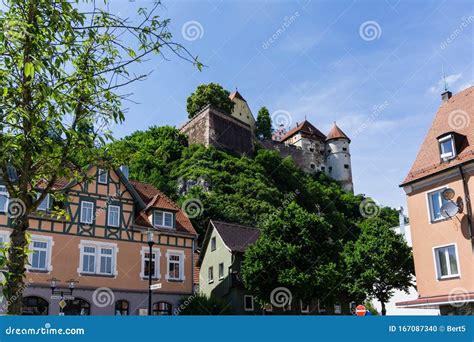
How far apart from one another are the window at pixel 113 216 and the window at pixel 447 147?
60.4 ft

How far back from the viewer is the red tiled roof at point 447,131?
23.1 meters

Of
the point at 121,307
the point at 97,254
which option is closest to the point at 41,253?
the point at 97,254

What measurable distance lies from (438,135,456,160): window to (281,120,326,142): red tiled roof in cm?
9525

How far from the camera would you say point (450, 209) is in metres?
21.5

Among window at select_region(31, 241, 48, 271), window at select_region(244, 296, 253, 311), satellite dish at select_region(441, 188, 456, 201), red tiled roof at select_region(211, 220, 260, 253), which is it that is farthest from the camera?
red tiled roof at select_region(211, 220, 260, 253)

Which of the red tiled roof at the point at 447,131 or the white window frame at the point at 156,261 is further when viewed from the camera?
the white window frame at the point at 156,261

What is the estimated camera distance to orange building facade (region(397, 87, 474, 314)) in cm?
2117

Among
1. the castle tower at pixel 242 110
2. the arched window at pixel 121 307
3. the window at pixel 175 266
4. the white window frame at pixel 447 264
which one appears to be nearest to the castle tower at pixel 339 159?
the castle tower at pixel 242 110

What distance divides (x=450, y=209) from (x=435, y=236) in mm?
1969

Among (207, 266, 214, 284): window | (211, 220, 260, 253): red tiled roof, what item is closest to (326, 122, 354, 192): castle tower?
(211, 220, 260, 253): red tiled roof

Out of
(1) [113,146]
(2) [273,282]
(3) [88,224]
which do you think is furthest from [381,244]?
(1) [113,146]

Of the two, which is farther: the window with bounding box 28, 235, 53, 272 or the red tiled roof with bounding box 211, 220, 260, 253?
the red tiled roof with bounding box 211, 220, 260, 253

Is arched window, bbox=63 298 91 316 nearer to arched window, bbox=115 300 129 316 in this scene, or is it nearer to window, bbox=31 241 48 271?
arched window, bbox=115 300 129 316

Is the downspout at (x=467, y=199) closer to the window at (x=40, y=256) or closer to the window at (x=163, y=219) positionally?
the window at (x=163, y=219)
